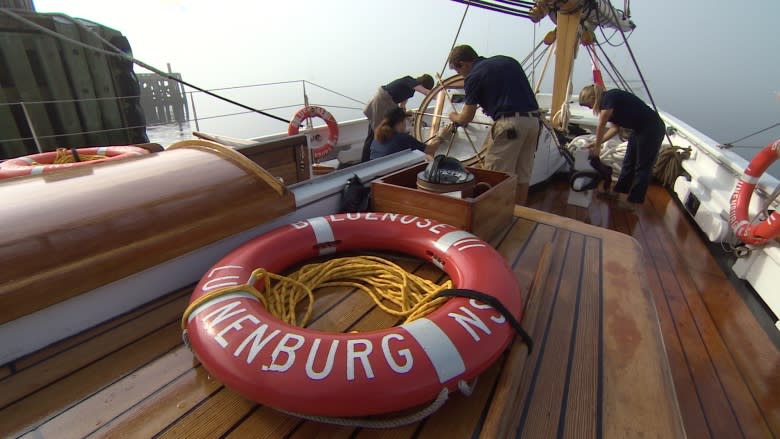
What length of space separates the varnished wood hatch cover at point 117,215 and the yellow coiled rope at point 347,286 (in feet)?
0.87

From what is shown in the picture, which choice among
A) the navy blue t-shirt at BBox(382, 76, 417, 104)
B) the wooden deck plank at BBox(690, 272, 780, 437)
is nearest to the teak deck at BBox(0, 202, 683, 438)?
the wooden deck plank at BBox(690, 272, 780, 437)

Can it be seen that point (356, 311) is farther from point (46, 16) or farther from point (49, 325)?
point (46, 16)

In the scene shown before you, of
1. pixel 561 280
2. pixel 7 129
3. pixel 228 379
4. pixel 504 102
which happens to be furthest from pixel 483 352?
pixel 7 129

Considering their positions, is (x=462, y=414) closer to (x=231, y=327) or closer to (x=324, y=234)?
(x=231, y=327)

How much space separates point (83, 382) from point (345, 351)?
60cm

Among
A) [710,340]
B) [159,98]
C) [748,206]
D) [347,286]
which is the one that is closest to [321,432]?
[347,286]

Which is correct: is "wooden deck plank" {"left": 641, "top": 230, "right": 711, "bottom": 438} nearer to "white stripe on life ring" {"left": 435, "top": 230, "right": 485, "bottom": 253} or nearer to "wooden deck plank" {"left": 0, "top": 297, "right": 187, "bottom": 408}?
"white stripe on life ring" {"left": 435, "top": 230, "right": 485, "bottom": 253}

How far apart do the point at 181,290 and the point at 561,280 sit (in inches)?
48.8

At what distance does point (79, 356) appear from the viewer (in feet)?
3.02

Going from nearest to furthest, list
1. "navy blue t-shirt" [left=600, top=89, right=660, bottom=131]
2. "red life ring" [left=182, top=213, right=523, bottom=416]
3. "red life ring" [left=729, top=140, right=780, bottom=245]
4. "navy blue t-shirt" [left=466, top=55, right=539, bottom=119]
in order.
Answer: "red life ring" [left=182, top=213, right=523, bottom=416]
"red life ring" [left=729, top=140, right=780, bottom=245]
"navy blue t-shirt" [left=466, top=55, right=539, bottom=119]
"navy blue t-shirt" [left=600, top=89, right=660, bottom=131]

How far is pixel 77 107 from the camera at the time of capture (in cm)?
514

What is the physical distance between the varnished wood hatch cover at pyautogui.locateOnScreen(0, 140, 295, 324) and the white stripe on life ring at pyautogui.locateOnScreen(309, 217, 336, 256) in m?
0.18

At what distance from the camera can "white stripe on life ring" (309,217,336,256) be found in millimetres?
1291

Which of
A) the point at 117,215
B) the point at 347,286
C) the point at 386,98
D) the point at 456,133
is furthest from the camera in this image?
the point at 456,133
